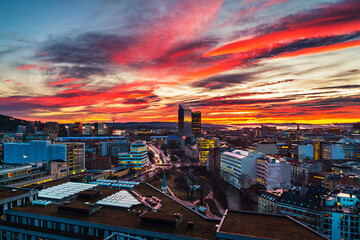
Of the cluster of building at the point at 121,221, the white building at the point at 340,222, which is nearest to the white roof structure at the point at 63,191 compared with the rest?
the cluster of building at the point at 121,221

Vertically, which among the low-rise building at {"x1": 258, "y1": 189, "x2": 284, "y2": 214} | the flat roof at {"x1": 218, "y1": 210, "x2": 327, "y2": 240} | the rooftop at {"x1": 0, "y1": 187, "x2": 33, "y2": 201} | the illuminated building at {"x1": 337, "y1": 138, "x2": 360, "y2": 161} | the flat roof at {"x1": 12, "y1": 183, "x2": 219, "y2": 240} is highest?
the rooftop at {"x1": 0, "y1": 187, "x2": 33, "y2": 201}

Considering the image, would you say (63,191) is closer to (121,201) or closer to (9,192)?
(9,192)

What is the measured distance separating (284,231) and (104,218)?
80.8ft

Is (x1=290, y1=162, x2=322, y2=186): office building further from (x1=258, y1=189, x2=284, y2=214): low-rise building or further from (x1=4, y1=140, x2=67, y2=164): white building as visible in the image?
(x1=4, y1=140, x2=67, y2=164): white building

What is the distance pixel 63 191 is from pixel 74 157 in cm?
7636

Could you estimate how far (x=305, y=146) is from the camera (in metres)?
174

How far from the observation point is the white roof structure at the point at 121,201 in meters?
41.8

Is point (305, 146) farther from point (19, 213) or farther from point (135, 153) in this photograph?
point (19, 213)

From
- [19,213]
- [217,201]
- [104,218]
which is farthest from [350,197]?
[19,213]

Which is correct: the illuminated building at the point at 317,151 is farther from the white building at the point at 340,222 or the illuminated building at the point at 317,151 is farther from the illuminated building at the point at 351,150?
the white building at the point at 340,222

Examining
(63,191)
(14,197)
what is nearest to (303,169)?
(63,191)

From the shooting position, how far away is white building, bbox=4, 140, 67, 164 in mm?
117762

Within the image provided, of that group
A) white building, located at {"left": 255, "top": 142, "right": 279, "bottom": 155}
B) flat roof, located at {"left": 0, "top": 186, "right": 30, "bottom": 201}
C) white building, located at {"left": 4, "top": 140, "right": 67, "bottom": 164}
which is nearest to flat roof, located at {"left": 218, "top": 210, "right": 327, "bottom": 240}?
flat roof, located at {"left": 0, "top": 186, "right": 30, "bottom": 201}

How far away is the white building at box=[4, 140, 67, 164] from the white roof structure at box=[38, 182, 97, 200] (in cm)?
6889
